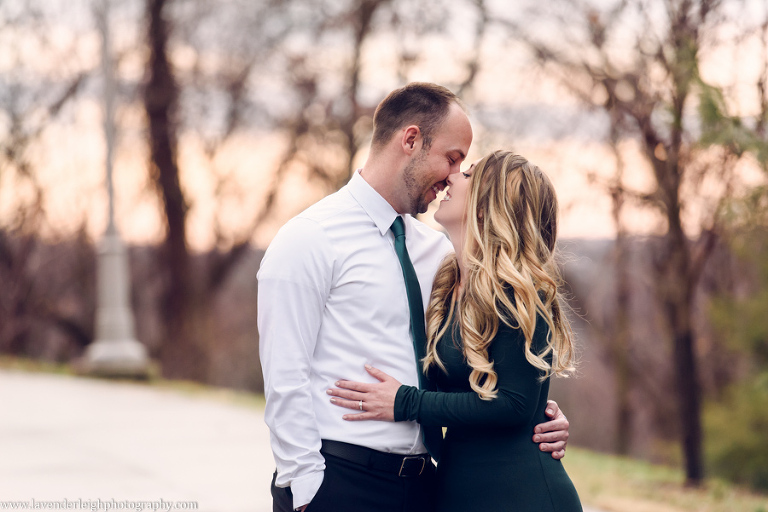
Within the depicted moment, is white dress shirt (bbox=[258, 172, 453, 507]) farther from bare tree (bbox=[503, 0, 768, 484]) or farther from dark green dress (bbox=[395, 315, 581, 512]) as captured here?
bare tree (bbox=[503, 0, 768, 484])

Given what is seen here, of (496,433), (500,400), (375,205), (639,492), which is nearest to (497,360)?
(500,400)

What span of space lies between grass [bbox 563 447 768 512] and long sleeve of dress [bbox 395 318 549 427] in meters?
3.36

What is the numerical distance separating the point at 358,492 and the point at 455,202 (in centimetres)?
109

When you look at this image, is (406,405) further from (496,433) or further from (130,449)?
(130,449)

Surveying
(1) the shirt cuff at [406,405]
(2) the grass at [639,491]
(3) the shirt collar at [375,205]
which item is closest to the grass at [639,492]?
(2) the grass at [639,491]

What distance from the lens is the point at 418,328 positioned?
2.84 meters

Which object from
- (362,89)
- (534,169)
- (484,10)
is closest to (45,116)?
(362,89)

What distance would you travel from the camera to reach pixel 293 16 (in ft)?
50.6

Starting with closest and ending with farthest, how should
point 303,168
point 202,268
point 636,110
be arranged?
1. point 636,110
2. point 303,168
3. point 202,268

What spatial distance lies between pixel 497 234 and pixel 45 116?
1713cm

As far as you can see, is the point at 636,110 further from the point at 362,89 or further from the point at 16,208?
the point at 16,208

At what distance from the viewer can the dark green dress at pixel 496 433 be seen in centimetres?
264

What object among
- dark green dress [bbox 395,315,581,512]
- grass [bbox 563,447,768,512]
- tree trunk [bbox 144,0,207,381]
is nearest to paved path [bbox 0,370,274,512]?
grass [bbox 563,447,768,512]

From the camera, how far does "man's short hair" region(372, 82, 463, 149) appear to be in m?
3.05
